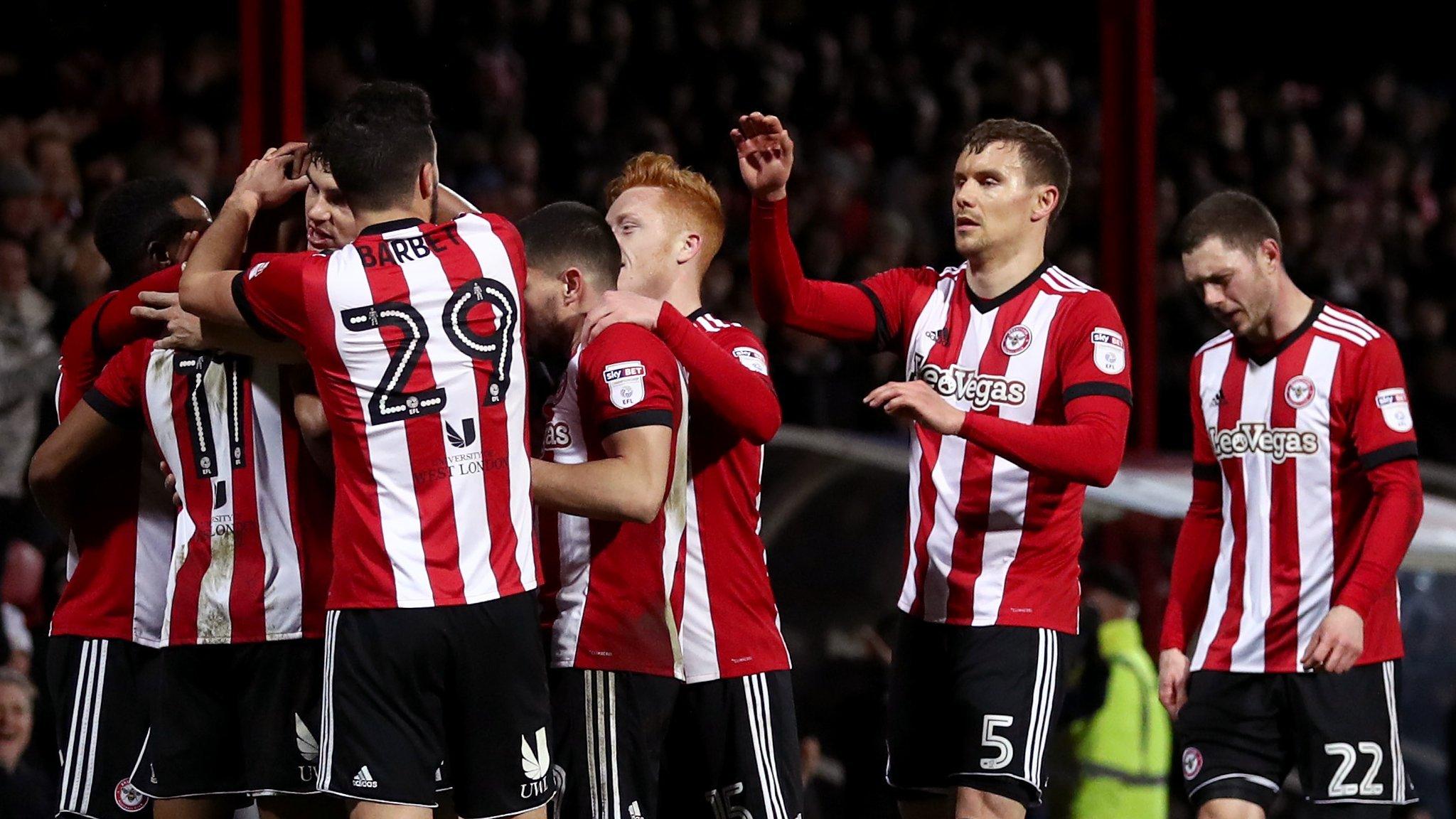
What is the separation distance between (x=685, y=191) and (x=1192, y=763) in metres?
1.88

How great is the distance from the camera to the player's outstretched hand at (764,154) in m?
3.97

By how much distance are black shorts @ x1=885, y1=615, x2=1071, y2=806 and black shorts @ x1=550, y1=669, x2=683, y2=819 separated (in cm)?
70

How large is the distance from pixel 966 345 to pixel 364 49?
206 inches

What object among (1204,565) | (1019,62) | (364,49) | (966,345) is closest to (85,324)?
(966,345)

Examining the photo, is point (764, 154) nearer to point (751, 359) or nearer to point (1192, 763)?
point (751, 359)

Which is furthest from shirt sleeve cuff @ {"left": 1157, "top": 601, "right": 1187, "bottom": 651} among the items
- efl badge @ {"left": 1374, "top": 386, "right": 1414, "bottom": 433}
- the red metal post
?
the red metal post

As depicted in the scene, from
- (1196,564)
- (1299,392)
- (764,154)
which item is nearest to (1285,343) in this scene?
(1299,392)

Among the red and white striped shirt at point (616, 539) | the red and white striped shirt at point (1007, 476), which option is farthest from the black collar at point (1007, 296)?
the red and white striped shirt at point (616, 539)

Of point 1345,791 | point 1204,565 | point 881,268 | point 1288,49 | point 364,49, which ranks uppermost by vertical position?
point 1288,49

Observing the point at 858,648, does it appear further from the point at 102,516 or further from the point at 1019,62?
the point at 1019,62

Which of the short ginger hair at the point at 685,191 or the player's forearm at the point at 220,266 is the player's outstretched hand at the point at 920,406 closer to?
the short ginger hair at the point at 685,191

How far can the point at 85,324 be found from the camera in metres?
3.96

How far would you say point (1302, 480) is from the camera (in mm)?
4355

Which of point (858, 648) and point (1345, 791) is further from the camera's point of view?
point (858, 648)
